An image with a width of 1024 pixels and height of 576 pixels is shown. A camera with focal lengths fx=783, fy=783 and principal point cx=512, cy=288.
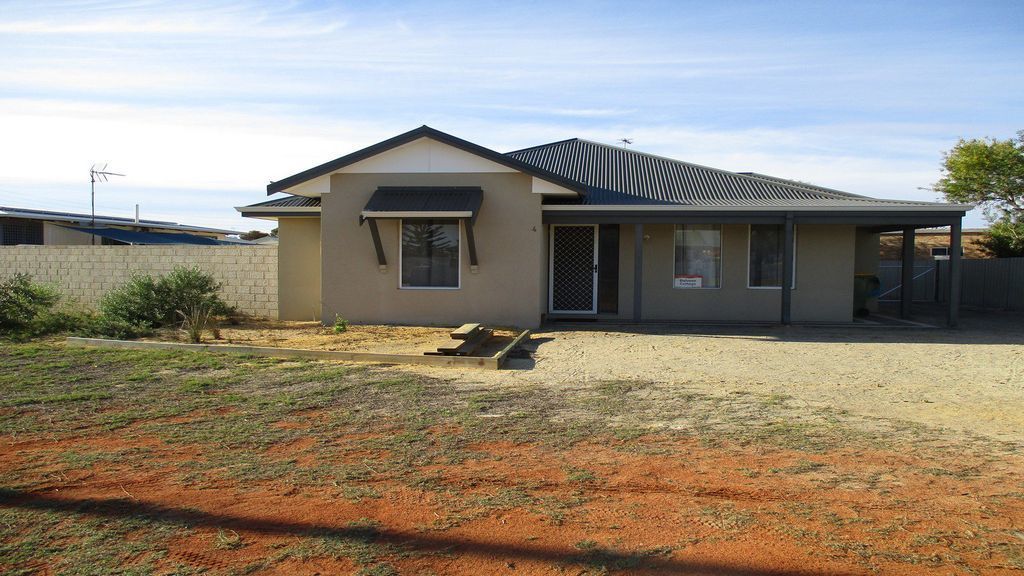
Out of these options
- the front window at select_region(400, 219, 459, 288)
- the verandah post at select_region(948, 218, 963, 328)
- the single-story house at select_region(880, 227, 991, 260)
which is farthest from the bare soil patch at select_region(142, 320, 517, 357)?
the single-story house at select_region(880, 227, 991, 260)

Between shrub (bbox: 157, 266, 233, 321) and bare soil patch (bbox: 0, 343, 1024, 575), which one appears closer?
bare soil patch (bbox: 0, 343, 1024, 575)

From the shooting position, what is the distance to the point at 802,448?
6734 mm

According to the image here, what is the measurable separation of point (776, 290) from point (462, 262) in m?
6.95

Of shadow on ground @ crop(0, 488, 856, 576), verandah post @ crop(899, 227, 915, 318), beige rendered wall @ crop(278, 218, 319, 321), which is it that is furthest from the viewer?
verandah post @ crop(899, 227, 915, 318)

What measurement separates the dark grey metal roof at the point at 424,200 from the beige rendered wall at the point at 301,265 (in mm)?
2433

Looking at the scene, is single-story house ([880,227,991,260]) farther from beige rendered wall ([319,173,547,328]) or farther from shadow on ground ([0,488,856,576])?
shadow on ground ([0,488,856,576])

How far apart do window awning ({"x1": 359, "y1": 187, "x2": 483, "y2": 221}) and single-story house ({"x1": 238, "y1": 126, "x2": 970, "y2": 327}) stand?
0.13 ft

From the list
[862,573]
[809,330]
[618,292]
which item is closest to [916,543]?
[862,573]

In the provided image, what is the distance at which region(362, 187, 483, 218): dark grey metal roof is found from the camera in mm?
14867

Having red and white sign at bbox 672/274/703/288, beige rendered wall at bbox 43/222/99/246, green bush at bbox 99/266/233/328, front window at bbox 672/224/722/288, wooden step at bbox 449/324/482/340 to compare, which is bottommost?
wooden step at bbox 449/324/482/340

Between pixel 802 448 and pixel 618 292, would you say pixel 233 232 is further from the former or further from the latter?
pixel 802 448

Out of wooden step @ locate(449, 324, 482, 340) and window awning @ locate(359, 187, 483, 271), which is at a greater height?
window awning @ locate(359, 187, 483, 271)

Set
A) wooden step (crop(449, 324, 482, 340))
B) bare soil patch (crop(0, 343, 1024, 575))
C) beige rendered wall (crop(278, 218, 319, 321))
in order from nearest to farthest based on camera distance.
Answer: bare soil patch (crop(0, 343, 1024, 575)), wooden step (crop(449, 324, 482, 340)), beige rendered wall (crop(278, 218, 319, 321))

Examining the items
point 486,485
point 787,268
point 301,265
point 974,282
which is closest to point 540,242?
point 787,268
